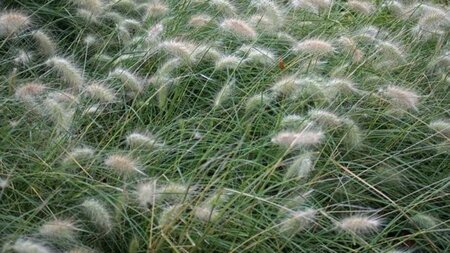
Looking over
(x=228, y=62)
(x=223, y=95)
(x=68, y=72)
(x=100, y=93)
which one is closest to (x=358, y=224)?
(x=223, y=95)

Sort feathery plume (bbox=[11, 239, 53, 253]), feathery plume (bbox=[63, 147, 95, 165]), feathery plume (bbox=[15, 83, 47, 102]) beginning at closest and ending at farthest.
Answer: feathery plume (bbox=[11, 239, 53, 253]) < feathery plume (bbox=[63, 147, 95, 165]) < feathery plume (bbox=[15, 83, 47, 102])

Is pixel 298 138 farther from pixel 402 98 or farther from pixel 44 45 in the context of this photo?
pixel 44 45

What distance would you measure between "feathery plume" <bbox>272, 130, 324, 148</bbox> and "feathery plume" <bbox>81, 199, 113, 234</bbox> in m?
0.54

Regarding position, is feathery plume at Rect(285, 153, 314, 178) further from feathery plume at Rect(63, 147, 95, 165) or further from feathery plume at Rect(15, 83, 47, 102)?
feathery plume at Rect(15, 83, 47, 102)

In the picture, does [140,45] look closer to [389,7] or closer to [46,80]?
[46,80]

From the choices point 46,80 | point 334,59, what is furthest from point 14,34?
point 334,59

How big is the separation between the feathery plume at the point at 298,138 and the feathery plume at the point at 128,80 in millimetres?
642

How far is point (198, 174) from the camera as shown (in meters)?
2.04

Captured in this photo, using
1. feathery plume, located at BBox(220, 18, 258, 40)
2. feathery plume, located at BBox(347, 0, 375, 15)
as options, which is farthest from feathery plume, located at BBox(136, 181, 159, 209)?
feathery plume, located at BBox(347, 0, 375, 15)

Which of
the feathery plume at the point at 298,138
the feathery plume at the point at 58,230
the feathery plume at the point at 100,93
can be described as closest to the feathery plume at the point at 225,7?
the feathery plume at the point at 100,93

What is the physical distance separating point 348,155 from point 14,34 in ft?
4.48

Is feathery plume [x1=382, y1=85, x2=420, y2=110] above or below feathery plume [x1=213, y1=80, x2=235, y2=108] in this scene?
above

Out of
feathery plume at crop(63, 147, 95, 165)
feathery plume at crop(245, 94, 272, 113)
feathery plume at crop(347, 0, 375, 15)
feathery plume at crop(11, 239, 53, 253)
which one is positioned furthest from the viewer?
feathery plume at crop(347, 0, 375, 15)

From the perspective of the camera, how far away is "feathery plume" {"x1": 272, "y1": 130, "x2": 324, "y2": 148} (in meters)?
1.96
